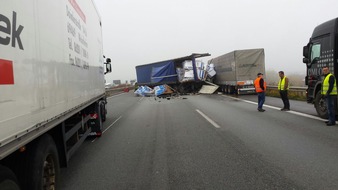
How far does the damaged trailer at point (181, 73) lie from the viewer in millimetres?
31906

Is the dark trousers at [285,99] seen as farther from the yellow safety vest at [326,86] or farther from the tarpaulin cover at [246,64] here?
the tarpaulin cover at [246,64]

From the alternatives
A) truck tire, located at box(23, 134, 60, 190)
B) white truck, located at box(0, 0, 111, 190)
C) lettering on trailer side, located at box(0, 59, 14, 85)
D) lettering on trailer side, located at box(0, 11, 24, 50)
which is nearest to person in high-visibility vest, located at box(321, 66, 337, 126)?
white truck, located at box(0, 0, 111, 190)

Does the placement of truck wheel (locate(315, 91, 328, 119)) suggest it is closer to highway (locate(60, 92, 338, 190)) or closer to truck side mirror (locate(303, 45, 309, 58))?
highway (locate(60, 92, 338, 190))

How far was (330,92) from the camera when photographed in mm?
9836

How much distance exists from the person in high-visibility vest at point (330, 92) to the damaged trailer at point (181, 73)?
70.4ft

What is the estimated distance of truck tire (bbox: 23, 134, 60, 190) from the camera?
135 inches

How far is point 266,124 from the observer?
10.4m

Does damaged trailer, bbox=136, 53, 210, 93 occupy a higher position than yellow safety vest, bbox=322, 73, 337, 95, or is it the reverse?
damaged trailer, bbox=136, 53, 210, 93

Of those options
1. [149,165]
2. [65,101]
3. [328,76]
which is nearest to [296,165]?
[149,165]

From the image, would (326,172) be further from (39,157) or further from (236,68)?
(236,68)

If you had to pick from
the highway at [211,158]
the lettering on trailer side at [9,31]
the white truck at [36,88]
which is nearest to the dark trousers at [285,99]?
the highway at [211,158]

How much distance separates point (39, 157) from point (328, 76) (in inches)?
345

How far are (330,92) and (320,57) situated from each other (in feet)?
5.66

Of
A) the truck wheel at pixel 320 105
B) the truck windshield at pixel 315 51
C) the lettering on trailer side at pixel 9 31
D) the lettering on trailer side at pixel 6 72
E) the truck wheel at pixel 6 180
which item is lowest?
the truck wheel at pixel 320 105
